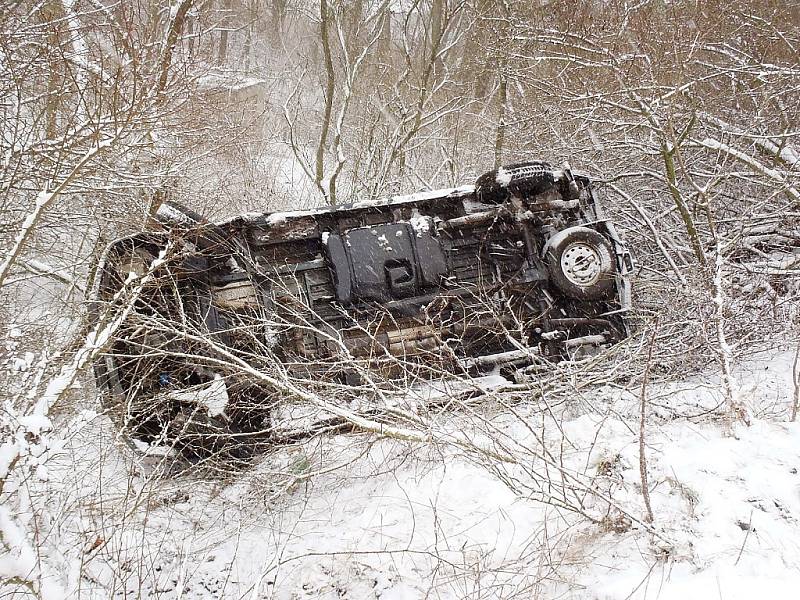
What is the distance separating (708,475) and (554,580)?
1.22 metres

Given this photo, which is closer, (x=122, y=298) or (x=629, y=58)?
(x=122, y=298)

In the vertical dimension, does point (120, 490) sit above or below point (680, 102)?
below

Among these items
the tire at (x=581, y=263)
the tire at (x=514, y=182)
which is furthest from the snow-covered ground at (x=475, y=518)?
the tire at (x=514, y=182)

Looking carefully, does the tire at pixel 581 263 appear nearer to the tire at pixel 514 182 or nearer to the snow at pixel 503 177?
the tire at pixel 514 182

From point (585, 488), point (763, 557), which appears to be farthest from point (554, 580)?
point (763, 557)

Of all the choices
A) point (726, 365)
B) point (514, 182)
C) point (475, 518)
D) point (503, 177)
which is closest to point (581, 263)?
point (514, 182)

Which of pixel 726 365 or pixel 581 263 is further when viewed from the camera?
pixel 581 263

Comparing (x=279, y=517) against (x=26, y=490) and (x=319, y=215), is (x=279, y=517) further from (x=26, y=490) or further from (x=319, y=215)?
(x=319, y=215)

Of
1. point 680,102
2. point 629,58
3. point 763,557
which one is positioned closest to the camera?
point 763,557

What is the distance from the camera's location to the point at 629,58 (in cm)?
677

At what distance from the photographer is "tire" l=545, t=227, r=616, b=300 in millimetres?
5395

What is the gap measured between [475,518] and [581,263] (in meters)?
2.77

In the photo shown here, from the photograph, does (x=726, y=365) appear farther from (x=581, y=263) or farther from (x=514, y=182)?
(x=514, y=182)

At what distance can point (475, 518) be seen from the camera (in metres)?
3.69
